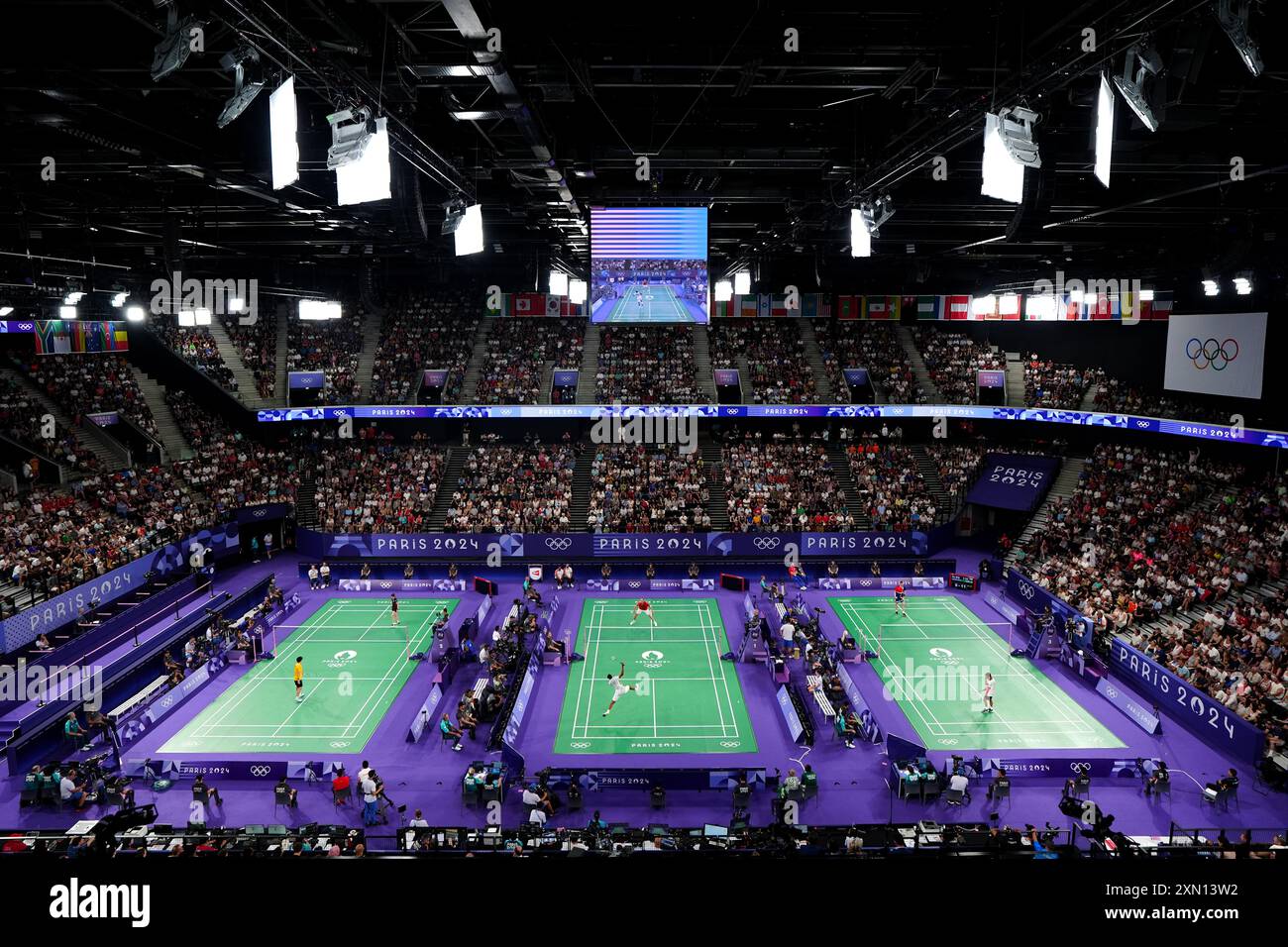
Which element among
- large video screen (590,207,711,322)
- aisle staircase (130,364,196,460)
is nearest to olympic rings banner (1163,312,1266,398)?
large video screen (590,207,711,322)

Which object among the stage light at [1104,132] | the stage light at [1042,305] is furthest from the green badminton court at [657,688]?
the stage light at [1042,305]

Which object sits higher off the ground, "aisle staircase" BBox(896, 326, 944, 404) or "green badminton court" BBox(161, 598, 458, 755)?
"aisle staircase" BBox(896, 326, 944, 404)

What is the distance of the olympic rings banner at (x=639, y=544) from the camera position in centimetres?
3441

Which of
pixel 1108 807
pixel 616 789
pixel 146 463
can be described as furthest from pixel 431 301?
pixel 1108 807

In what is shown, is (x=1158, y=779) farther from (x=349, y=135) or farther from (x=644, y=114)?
(x=349, y=135)

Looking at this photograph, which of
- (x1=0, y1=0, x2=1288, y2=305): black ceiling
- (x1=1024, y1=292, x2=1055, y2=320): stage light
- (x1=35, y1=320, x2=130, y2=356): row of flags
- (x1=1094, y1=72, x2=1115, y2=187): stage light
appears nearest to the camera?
(x1=1094, y1=72, x2=1115, y2=187): stage light

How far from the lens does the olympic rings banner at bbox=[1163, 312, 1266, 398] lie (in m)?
29.2

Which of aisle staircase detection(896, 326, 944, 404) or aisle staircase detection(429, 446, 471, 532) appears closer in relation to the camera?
aisle staircase detection(429, 446, 471, 532)

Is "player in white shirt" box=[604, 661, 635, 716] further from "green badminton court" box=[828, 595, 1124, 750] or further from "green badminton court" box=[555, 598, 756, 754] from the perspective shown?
"green badminton court" box=[828, 595, 1124, 750]

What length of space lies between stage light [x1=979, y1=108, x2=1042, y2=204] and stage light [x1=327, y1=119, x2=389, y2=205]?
7.31 meters

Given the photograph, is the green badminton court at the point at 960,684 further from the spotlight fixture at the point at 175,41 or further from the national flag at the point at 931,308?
the national flag at the point at 931,308

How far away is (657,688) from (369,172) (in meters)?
16.7
